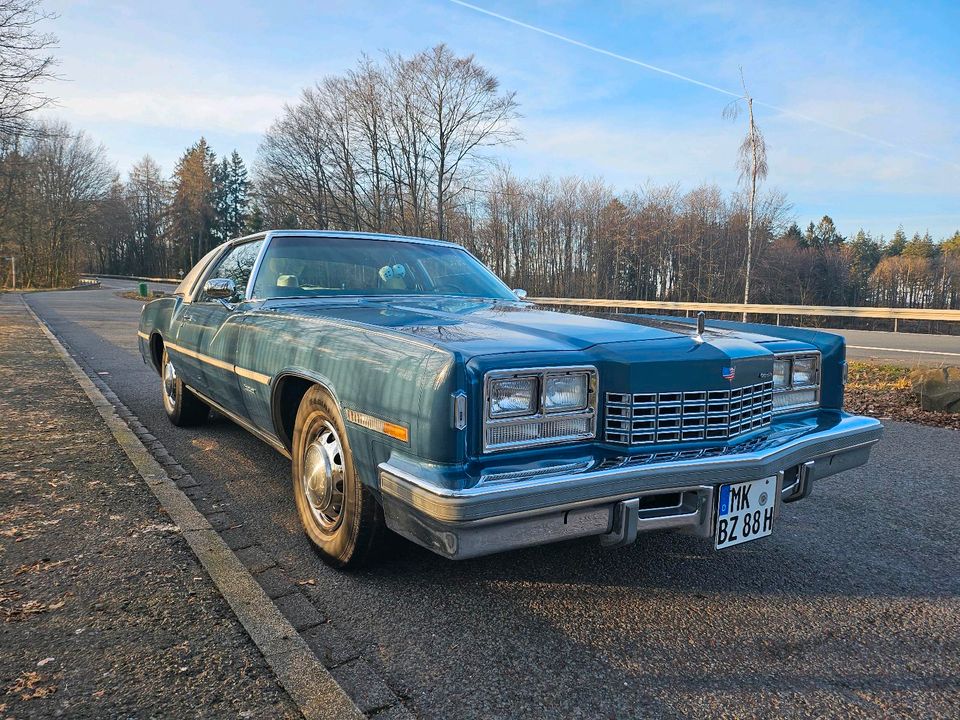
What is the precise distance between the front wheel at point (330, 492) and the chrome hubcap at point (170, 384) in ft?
9.19

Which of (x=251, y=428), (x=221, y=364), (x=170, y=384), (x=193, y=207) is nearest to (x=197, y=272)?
(x=170, y=384)

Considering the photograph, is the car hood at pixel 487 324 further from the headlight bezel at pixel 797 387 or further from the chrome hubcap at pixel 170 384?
the chrome hubcap at pixel 170 384

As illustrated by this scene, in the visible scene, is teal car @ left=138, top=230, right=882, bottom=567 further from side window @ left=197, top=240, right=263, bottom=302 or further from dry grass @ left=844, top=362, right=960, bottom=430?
dry grass @ left=844, top=362, right=960, bottom=430

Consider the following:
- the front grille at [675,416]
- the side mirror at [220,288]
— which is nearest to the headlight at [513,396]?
the front grille at [675,416]

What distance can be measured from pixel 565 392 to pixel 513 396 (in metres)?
0.22

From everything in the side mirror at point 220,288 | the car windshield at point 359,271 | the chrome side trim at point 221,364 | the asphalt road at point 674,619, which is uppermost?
the car windshield at point 359,271

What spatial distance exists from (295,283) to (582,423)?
6.93ft

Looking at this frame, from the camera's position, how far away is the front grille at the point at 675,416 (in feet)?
7.83

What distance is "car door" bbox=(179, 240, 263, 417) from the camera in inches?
151

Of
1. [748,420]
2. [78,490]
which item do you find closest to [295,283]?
[78,490]

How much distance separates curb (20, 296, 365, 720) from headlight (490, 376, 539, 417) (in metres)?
0.95

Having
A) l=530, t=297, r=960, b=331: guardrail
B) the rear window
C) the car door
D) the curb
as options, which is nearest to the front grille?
the curb

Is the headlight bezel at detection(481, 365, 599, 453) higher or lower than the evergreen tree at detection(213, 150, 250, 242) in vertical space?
lower

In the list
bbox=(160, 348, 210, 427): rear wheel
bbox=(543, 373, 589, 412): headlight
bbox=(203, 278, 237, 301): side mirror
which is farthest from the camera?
bbox=(160, 348, 210, 427): rear wheel
